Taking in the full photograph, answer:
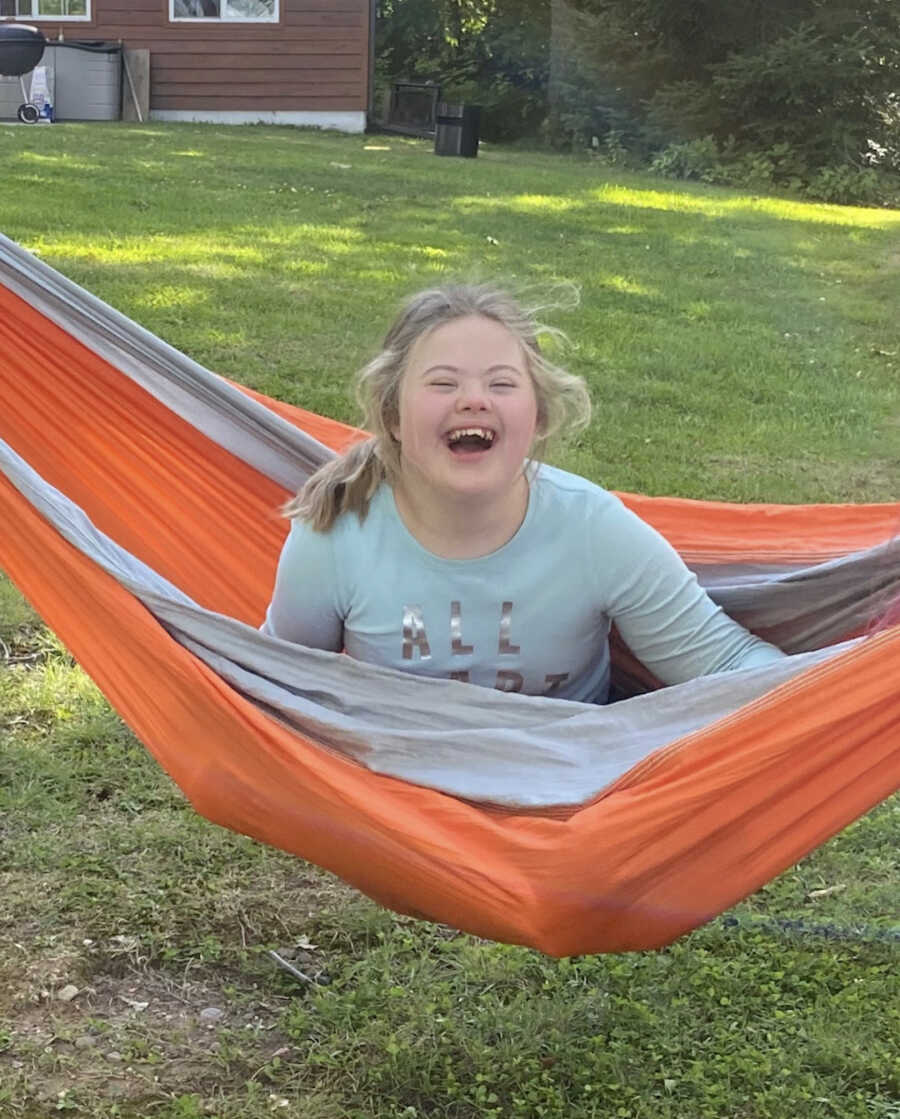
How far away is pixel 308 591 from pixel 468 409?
0.27 metres

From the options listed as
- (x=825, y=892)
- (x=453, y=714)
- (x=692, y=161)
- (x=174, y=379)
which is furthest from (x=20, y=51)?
(x=453, y=714)

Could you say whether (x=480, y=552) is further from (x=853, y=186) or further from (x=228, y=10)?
(x=228, y=10)

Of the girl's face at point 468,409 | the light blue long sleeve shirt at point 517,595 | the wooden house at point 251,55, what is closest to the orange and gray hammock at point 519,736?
the light blue long sleeve shirt at point 517,595

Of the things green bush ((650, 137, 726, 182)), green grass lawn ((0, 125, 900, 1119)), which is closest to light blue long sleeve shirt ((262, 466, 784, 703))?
green grass lawn ((0, 125, 900, 1119))

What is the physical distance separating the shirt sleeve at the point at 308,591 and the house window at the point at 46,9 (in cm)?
1199

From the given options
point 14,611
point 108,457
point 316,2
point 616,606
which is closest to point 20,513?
point 108,457

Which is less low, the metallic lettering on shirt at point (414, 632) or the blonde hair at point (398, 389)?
the blonde hair at point (398, 389)

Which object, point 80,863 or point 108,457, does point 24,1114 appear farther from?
point 108,457

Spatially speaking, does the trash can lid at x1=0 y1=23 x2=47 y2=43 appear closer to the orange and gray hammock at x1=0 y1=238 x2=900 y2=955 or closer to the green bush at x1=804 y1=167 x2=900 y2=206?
the green bush at x1=804 y1=167 x2=900 y2=206

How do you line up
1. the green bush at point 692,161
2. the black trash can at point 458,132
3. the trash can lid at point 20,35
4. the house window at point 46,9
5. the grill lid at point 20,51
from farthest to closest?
the house window at point 46,9 → the trash can lid at point 20,35 → the grill lid at point 20,51 → the black trash can at point 458,132 → the green bush at point 692,161

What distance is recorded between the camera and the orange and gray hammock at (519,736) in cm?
124

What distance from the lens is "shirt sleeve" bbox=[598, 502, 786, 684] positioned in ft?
5.12

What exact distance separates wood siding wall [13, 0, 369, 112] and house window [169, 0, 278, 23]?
0.06 meters

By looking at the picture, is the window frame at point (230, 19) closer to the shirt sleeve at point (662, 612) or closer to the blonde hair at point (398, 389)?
the blonde hair at point (398, 389)
